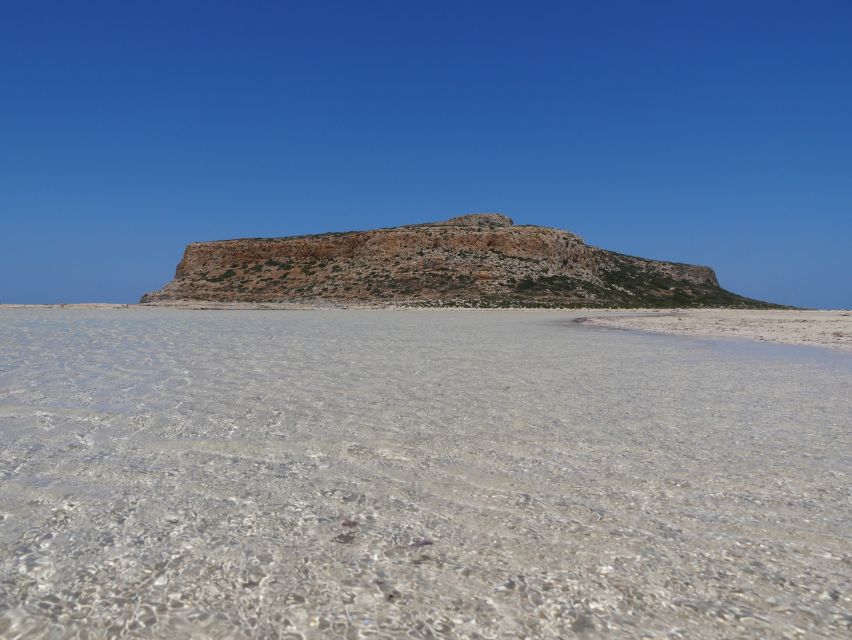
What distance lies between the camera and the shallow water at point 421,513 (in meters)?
2.22

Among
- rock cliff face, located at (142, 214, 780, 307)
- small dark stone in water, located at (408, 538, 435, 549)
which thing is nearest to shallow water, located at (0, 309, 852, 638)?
small dark stone in water, located at (408, 538, 435, 549)

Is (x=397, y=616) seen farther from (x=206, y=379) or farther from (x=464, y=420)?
(x=206, y=379)

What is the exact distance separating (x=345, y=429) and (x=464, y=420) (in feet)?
→ 3.72

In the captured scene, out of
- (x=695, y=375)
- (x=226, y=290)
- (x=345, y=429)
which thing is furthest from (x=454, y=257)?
(x=345, y=429)

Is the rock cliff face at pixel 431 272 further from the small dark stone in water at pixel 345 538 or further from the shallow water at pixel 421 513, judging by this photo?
the small dark stone in water at pixel 345 538

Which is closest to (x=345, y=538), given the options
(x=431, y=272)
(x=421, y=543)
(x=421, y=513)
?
(x=421, y=543)

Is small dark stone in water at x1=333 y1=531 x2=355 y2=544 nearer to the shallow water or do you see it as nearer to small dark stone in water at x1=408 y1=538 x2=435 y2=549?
the shallow water

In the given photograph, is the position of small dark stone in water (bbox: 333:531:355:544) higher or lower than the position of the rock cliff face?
lower

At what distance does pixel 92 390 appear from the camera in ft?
22.1

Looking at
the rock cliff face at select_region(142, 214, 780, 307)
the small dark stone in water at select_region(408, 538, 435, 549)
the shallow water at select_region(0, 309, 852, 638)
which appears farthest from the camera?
the rock cliff face at select_region(142, 214, 780, 307)

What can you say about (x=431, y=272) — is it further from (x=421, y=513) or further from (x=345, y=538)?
(x=345, y=538)

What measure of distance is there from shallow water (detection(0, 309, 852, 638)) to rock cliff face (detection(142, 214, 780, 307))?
42787mm

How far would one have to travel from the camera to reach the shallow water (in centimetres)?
222

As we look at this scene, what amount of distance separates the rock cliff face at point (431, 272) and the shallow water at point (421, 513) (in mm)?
42787
